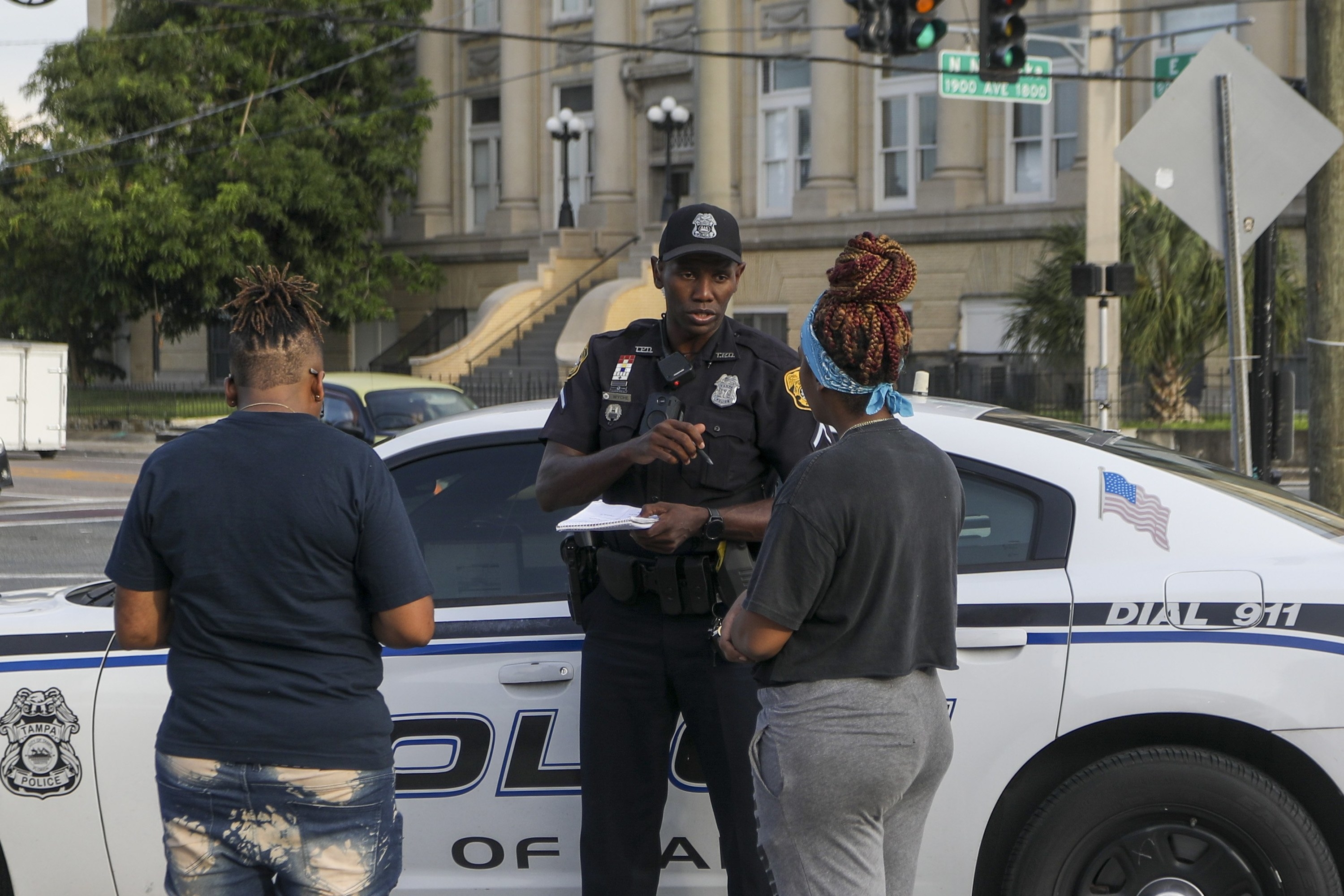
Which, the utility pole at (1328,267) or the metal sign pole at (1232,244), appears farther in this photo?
the utility pole at (1328,267)

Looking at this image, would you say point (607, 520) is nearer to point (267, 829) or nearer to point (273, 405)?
point (273, 405)

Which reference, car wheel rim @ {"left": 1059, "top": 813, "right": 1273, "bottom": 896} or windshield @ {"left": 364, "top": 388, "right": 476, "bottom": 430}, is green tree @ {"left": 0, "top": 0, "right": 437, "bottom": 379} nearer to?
windshield @ {"left": 364, "top": 388, "right": 476, "bottom": 430}

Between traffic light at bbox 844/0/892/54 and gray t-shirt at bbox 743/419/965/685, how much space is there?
1145cm

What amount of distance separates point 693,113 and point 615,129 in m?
2.06

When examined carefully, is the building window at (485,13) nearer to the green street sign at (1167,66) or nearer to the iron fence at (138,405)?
the iron fence at (138,405)

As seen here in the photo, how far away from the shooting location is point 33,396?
76.9ft

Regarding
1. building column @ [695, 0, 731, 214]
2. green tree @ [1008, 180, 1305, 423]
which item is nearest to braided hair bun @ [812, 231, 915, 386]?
green tree @ [1008, 180, 1305, 423]

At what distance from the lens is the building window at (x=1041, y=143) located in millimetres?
Result: 27219

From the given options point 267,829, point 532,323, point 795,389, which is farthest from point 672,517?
point 532,323

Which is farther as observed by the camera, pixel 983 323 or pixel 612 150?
pixel 612 150

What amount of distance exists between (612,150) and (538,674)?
98.3ft

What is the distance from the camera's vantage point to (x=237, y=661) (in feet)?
8.80

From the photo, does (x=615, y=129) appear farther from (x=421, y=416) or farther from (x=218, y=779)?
(x=218, y=779)

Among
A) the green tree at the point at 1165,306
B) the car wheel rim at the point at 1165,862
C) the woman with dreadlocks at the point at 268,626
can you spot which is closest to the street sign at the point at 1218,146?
the car wheel rim at the point at 1165,862
